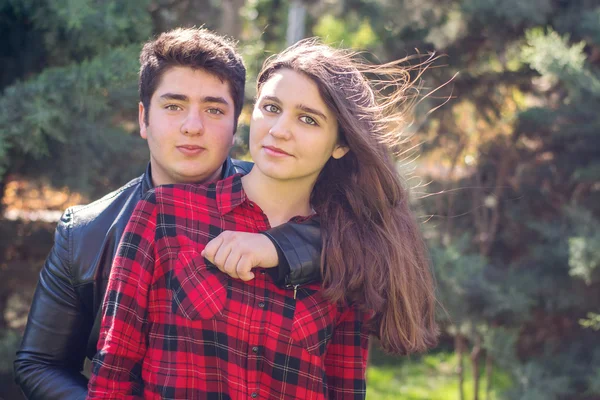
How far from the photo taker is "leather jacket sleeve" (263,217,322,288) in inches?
76.2

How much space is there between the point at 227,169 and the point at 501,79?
3082 mm

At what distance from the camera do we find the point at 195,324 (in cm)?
189

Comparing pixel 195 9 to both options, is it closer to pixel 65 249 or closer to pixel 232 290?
pixel 65 249

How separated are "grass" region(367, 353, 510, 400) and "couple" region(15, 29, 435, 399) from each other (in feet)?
11.1

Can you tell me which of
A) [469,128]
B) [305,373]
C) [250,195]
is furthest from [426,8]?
[305,373]

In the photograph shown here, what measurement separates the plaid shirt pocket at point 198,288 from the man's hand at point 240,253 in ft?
0.14

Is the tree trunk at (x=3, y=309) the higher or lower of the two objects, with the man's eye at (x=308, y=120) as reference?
lower

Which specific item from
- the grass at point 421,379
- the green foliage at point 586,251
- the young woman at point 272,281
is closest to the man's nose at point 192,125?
the young woman at point 272,281

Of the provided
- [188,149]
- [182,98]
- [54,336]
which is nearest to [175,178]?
[188,149]

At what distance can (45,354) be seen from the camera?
2301 mm

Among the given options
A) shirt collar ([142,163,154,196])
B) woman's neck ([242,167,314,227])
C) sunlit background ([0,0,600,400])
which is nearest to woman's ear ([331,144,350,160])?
woman's neck ([242,167,314,227])

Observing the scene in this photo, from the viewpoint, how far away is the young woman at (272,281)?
1896 millimetres

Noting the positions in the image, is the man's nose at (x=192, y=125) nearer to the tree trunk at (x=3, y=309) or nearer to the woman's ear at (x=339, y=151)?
the woman's ear at (x=339, y=151)

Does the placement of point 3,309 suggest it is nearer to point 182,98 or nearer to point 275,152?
point 182,98
